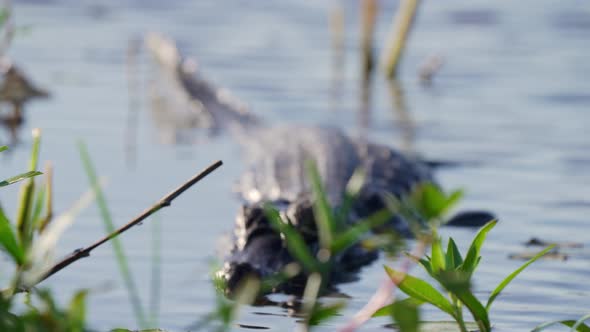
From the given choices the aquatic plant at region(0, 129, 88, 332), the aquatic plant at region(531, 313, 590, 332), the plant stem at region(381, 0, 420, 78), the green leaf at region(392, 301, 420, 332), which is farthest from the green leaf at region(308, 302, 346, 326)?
the plant stem at region(381, 0, 420, 78)

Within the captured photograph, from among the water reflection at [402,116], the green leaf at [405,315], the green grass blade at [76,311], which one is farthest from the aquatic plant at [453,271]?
the water reflection at [402,116]

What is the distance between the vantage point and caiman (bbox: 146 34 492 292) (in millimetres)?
3887

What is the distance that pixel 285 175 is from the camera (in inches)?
234

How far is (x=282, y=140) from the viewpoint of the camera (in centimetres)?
665

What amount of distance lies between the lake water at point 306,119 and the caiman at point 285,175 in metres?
0.15

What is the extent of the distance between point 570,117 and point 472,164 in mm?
1393

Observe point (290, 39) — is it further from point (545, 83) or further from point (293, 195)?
point (293, 195)

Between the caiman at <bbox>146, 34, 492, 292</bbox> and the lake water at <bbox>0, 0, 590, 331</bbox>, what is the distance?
15 cm

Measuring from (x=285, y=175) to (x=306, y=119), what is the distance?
4.84ft

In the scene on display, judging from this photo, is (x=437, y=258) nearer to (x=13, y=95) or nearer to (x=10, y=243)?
(x=10, y=243)

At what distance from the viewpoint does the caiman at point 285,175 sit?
3.89m

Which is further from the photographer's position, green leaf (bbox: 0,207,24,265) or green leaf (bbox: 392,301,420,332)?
green leaf (bbox: 0,207,24,265)

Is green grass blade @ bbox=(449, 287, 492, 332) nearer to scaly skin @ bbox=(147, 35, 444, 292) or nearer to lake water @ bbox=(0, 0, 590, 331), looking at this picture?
lake water @ bbox=(0, 0, 590, 331)

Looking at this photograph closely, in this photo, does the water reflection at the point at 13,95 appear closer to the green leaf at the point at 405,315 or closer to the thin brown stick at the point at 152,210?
the thin brown stick at the point at 152,210
